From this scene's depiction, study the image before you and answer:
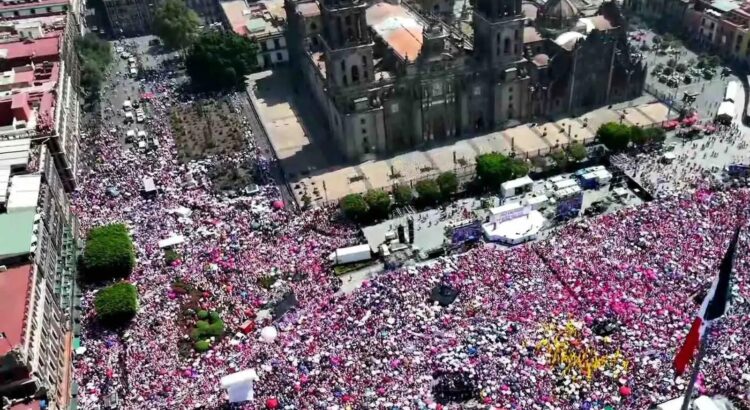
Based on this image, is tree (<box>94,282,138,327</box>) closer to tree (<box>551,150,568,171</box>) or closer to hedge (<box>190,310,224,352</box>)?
hedge (<box>190,310,224,352</box>)

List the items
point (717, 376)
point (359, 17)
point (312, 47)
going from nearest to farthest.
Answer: point (717, 376) → point (359, 17) → point (312, 47)

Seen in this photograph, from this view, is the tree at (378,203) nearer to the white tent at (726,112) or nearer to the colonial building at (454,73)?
the colonial building at (454,73)

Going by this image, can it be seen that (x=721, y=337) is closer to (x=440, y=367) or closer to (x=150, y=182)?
(x=440, y=367)

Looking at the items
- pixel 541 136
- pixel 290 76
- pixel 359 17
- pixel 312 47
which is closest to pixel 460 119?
pixel 541 136

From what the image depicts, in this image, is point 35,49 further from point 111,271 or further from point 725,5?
point 725,5

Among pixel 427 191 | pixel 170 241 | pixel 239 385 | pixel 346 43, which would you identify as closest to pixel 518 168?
pixel 427 191

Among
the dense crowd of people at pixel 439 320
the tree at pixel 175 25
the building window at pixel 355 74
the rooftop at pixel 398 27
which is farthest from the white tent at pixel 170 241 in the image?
the tree at pixel 175 25
